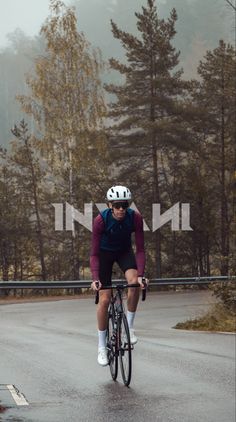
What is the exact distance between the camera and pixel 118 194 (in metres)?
4.97

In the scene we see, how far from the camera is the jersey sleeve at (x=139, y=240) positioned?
5075mm

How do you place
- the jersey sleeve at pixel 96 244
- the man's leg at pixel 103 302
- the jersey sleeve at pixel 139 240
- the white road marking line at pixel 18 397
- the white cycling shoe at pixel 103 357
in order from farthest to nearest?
1. the white road marking line at pixel 18 397
2. the white cycling shoe at pixel 103 357
3. the man's leg at pixel 103 302
4. the jersey sleeve at pixel 96 244
5. the jersey sleeve at pixel 139 240

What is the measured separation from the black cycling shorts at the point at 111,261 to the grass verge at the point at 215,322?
15016 mm

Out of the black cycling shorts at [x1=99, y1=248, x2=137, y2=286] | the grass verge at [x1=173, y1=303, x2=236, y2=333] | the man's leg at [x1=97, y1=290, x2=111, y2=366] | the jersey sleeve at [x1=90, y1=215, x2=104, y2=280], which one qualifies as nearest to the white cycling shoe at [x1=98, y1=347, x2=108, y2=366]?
the man's leg at [x1=97, y1=290, x2=111, y2=366]

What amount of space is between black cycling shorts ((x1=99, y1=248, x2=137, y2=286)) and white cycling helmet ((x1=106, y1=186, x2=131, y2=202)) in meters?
0.70

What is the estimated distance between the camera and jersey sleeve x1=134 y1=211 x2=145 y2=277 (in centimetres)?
507

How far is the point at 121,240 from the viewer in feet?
17.5

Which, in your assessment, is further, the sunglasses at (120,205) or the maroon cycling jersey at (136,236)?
the maroon cycling jersey at (136,236)

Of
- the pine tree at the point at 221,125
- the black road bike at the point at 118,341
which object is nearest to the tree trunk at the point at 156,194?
the pine tree at the point at 221,125

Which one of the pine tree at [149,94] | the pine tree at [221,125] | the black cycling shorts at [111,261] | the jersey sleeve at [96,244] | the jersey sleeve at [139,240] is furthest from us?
the pine tree at [221,125]

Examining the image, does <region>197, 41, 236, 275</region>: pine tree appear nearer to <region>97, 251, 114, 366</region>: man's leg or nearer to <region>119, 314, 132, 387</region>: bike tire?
<region>119, 314, 132, 387</region>: bike tire

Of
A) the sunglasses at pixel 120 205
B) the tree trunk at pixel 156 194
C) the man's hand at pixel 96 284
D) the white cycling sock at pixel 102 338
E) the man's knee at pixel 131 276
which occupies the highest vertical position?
the tree trunk at pixel 156 194

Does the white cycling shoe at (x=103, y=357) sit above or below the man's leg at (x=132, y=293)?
below

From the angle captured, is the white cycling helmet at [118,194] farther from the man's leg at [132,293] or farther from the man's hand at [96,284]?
the man's hand at [96,284]
